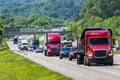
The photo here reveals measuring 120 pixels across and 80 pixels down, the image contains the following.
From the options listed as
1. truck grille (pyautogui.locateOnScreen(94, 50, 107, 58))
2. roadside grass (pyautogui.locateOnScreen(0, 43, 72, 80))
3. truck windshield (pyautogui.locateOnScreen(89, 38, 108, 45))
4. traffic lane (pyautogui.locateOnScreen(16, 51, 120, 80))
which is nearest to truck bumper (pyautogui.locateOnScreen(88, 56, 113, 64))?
truck grille (pyautogui.locateOnScreen(94, 50, 107, 58))

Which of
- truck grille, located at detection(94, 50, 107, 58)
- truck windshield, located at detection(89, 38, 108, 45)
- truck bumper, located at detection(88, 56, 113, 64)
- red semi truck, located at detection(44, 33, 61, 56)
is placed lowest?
red semi truck, located at detection(44, 33, 61, 56)

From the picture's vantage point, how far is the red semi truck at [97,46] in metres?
48.4

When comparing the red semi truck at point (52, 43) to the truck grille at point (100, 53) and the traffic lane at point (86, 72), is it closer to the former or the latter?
the traffic lane at point (86, 72)

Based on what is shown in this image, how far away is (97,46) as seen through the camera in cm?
4897

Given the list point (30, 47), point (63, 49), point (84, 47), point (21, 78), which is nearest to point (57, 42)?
point (63, 49)

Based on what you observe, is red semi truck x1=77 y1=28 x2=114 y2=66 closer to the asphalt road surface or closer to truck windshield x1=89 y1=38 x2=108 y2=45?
truck windshield x1=89 y1=38 x2=108 y2=45

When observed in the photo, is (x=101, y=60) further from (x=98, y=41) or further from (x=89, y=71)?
(x=89, y=71)

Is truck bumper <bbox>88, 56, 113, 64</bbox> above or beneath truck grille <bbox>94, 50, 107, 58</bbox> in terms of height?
beneath

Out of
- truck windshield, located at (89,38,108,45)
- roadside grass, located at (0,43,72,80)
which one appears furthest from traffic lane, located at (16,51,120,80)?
truck windshield, located at (89,38,108,45)

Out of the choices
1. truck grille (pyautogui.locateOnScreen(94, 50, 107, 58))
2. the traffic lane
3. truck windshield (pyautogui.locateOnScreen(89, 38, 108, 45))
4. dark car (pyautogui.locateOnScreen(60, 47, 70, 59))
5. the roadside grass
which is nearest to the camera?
the traffic lane

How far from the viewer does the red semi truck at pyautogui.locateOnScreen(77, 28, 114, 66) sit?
48406 millimetres

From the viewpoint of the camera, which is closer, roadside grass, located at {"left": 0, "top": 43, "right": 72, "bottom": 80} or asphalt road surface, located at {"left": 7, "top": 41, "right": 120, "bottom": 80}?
asphalt road surface, located at {"left": 7, "top": 41, "right": 120, "bottom": 80}

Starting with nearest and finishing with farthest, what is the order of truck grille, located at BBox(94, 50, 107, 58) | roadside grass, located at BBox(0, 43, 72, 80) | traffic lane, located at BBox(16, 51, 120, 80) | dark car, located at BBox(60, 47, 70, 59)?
1. traffic lane, located at BBox(16, 51, 120, 80)
2. roadside grass, located at BBox(0, 43, 72, 80)
3. truck grille, located at BBox(94, 50, 107, 58)
4. dark car, located at BBox(60, 47, 70, 59)

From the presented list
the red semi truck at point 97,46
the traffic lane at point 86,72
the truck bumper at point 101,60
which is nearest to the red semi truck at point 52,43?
the red semi truck at point 97,46
